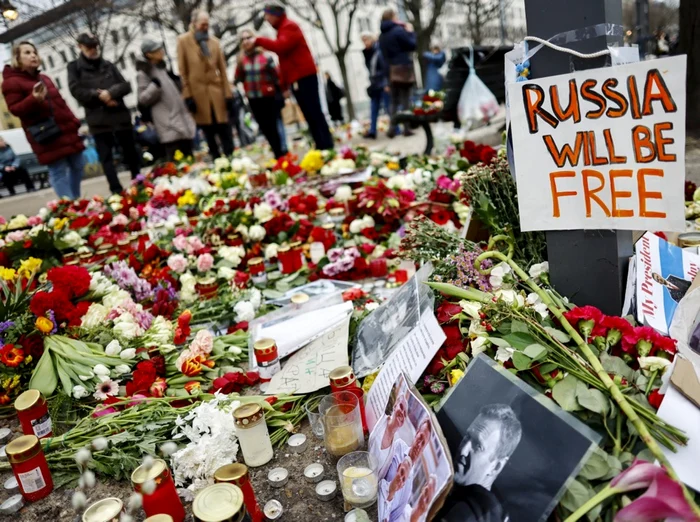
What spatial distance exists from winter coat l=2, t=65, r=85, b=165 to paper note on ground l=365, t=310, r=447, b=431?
489 centimetres

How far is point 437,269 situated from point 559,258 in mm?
433

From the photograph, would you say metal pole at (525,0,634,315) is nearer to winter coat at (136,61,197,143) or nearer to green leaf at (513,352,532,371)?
green leaf at (513,352,532,371)

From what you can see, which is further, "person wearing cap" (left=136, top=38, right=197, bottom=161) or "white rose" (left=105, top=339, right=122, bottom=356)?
"person wearing cap" (left=136, top=38, right=197, bottom=161)

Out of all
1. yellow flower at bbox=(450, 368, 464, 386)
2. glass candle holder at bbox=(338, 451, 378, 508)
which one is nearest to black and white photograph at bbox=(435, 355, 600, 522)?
yellow flower at bbox=(450, 368, 464, 386)

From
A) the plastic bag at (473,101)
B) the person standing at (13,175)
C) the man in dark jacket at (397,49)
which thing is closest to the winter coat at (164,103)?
the man in dark jacket at (397,49)

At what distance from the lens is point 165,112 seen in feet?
21.4

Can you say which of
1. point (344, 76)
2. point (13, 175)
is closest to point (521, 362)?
point (13, 175)

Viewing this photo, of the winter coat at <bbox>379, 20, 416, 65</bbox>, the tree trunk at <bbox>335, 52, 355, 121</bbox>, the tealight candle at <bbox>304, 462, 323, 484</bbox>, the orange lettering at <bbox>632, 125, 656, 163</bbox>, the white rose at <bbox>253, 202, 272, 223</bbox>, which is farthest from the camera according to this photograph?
the tree trunk at <bbox>335, 52, 355, 121</bbox>

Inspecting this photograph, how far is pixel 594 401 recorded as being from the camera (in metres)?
1.19

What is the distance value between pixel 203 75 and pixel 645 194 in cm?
620

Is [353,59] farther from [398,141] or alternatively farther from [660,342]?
[660,342]

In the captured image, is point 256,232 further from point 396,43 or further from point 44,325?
point 396,43

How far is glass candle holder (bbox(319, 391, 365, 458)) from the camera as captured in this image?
1.58 meters

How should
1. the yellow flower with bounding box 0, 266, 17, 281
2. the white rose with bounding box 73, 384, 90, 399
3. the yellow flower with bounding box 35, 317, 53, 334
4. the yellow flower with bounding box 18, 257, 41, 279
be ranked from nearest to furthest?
the white rose with bounding box 73, 384, 90, 399, the yellow flower with bounding box 35, 317, 53, 334, the yellow flower with bounding box 0, 266, 17, 281, the yellow flower with bounding box 18, 257, 41, 279
